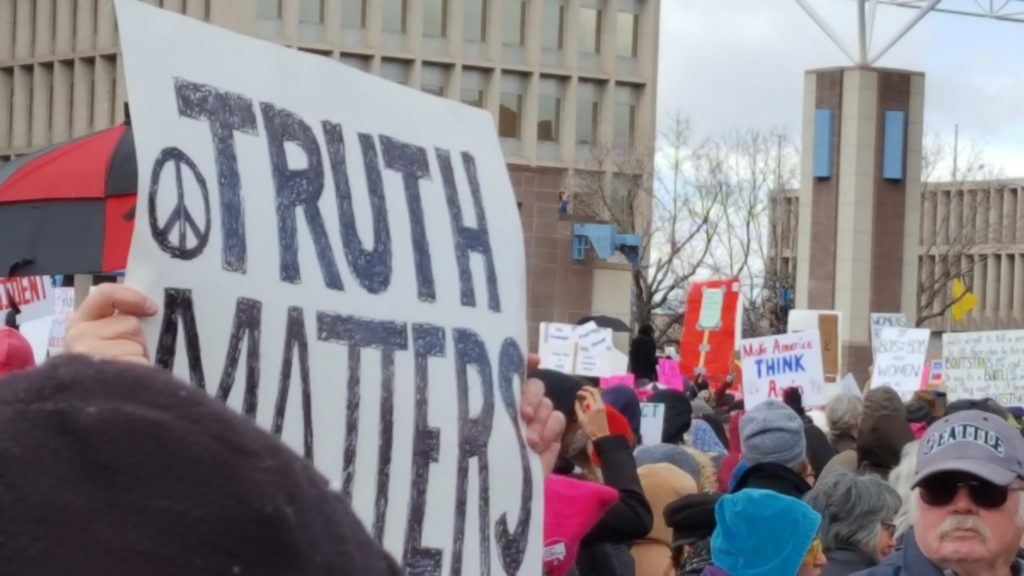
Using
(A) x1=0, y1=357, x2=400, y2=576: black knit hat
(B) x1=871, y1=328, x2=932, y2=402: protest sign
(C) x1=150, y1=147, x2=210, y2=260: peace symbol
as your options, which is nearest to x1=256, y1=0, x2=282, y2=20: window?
(B) x1=871, y1=328, x2=932, y2=402: protest sign

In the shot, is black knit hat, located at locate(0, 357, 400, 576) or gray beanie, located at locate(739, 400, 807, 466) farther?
gray beanie, located at locate(739, 400, 807, 466)

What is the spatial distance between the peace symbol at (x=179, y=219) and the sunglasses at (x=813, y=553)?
2668 millimetres

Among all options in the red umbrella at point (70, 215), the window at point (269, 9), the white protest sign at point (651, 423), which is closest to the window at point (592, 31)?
the window at point (269, 9)

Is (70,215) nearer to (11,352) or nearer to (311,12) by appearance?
(11,352)

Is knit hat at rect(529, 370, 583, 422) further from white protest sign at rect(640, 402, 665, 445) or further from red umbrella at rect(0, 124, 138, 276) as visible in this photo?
white protest sign at rect(640, 402, 665, 445)

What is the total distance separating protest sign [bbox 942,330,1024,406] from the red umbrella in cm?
1170

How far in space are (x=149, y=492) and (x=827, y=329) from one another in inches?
805

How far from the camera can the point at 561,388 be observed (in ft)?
17.0

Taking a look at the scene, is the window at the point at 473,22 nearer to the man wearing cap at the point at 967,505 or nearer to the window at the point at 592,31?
the window at the point at 592,31

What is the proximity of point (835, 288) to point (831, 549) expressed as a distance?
28.9 m

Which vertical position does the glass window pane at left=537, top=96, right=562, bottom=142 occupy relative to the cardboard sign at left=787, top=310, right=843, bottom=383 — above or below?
above

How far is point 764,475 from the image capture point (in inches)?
252

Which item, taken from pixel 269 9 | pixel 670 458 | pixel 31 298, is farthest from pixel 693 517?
pixel 269 9

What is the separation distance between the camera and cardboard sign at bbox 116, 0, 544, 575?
275 cm
